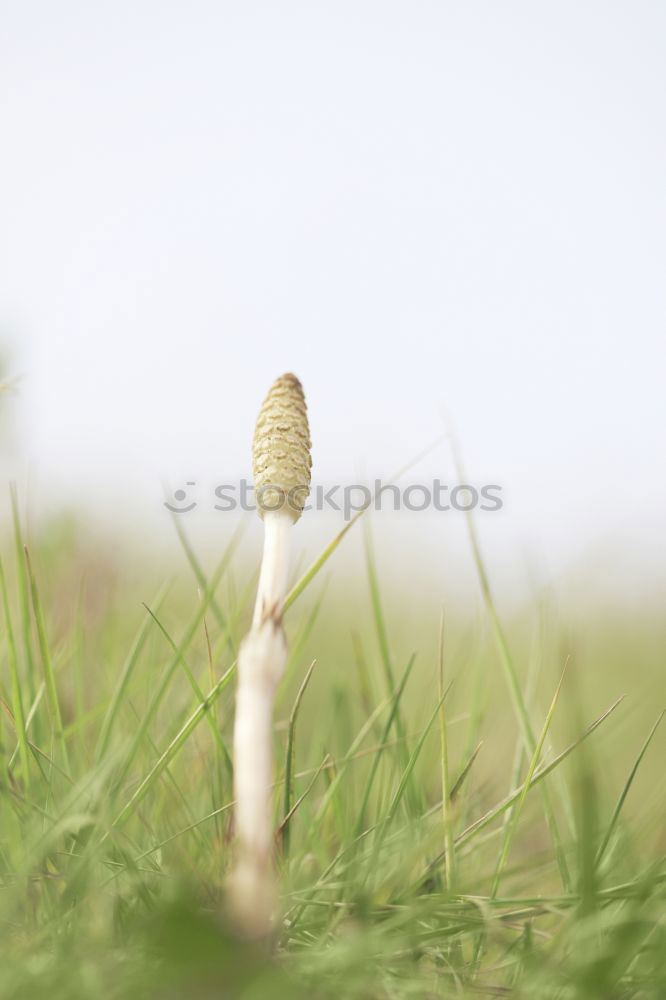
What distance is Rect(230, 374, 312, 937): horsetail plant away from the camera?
22.1 inches

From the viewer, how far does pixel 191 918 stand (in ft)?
1.56

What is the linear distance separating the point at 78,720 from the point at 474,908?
0.45m

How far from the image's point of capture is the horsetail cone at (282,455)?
733mm

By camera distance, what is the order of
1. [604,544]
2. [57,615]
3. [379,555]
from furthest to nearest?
[379,555] < [604,544] < [57,615]

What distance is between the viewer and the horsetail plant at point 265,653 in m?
0.56

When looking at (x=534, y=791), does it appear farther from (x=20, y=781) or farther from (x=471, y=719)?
(x=20, y=781)

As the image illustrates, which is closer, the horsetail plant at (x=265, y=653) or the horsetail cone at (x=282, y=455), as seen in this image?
the horsetail plant at (x=265, y=653)

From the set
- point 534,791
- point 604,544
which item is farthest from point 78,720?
point 604,544

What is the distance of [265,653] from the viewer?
646 millimetres

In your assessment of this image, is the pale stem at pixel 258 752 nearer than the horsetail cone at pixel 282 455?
Yes

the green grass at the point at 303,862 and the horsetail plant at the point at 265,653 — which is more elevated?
the horsetail plant at the point at 265,653

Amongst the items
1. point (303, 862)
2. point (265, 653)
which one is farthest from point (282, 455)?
point (303, 862)

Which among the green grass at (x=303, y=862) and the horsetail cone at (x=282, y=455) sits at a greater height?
the horsetail cone at (x=282, y=455)

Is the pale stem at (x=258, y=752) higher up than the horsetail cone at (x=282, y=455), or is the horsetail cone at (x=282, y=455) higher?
the horsetail cone at (x=282, y=455)
